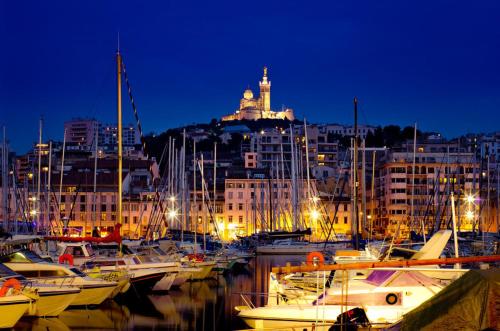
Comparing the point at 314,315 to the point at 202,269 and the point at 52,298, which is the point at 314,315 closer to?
the point at 52,298

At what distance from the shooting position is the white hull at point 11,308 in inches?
969

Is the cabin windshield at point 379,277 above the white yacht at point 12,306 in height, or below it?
above

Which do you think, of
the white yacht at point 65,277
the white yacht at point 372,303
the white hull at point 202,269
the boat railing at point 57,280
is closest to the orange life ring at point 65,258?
the white yacht at point 65,277

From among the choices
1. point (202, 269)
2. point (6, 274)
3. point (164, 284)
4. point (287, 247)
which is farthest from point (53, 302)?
point (287, 247)

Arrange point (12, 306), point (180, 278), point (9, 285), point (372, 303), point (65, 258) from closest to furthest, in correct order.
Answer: point (372, 303), point (12, 306), point (9, 285), point (65, 258), point (180, 278)

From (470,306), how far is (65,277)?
19399mm

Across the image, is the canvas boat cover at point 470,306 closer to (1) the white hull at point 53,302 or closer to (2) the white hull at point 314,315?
(2) the white hull at point 314,315

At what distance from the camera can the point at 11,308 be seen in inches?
974

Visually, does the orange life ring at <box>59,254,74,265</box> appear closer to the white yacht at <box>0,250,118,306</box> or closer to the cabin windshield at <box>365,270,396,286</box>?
the white yacht at <box>0,250,118,306</box>

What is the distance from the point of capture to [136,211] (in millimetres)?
117500

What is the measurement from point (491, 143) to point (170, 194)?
115305mm

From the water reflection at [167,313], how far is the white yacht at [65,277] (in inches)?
20.1

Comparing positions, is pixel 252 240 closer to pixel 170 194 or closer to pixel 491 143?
pixel 170 194

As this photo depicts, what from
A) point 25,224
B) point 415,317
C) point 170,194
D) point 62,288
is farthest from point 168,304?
point 170,194
